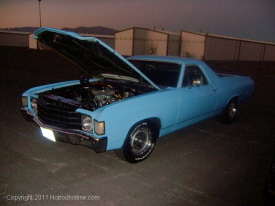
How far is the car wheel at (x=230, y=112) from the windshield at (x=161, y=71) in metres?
1.64

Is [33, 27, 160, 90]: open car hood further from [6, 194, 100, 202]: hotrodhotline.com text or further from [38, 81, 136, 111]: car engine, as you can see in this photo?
[6, 194, 100, 202]: hotrodhotline.com text

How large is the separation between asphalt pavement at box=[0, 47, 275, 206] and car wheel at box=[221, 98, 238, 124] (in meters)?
0.49

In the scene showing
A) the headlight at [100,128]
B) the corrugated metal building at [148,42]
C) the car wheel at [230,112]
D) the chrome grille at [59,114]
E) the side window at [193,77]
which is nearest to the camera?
the headlight at [100,128]

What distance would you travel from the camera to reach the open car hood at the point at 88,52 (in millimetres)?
3321

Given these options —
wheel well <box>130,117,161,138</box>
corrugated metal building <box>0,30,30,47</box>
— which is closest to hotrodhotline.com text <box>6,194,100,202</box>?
wheel well <box>130,117,161,138</box>

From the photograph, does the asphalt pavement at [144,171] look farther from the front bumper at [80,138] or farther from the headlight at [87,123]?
the headlight at [87,123]

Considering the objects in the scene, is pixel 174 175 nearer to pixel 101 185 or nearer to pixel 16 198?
pixel 101 185

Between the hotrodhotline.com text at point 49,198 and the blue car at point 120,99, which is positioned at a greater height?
the blue car at point 120,99

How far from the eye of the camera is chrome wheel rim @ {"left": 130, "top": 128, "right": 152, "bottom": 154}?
3568mm

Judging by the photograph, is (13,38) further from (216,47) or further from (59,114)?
(59,114)

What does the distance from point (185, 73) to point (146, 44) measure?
3185 cm

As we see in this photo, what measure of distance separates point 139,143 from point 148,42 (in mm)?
32861

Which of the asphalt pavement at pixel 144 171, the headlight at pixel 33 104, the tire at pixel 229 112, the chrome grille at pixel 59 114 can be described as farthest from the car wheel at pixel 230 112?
the headlight at pixel 33 104

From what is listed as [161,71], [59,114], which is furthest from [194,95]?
[59,114]
